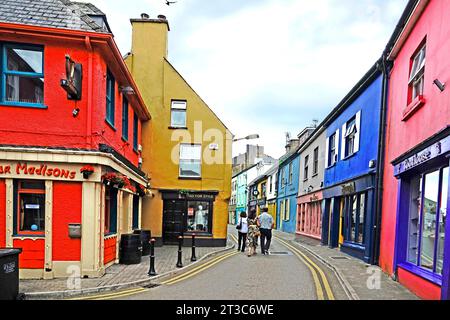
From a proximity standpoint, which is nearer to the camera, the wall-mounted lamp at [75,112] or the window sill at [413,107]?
the window sill at [413,107]

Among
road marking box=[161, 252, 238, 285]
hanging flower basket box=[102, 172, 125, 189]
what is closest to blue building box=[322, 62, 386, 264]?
road marking box=[161, 252, 238, 285]

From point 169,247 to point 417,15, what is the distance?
12449 mm

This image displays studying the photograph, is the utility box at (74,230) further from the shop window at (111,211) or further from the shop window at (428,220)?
the shop window at (428,220)

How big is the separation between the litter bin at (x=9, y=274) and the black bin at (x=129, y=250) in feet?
13.3

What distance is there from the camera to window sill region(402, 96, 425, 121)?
23.6 feet

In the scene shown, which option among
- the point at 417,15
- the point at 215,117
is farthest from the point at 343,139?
the point at 417,15

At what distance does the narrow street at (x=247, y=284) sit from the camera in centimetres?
668

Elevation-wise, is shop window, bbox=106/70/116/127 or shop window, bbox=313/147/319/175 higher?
shop window, bbox=106/70/116/127

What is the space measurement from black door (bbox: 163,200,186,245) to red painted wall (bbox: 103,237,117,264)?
562 cm

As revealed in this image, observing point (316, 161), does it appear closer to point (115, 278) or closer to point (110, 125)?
point (110, 125)

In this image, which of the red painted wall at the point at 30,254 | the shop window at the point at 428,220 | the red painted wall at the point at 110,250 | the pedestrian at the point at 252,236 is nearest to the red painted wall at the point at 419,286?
the shop window at the point at 428,220

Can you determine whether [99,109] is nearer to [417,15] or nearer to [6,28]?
[6,28]

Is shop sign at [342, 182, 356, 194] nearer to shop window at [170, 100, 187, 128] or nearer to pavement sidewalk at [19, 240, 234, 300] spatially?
pavement sidewalk at [19, 240, 234, 300]

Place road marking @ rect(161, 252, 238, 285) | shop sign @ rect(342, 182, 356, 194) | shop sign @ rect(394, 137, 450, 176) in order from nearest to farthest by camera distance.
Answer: shop sign @ rect(394, 137, 450, 176) < road marking @ rect(161, 252, 238, 285) < shop sign @ rect(342, 182, 356, 194)
